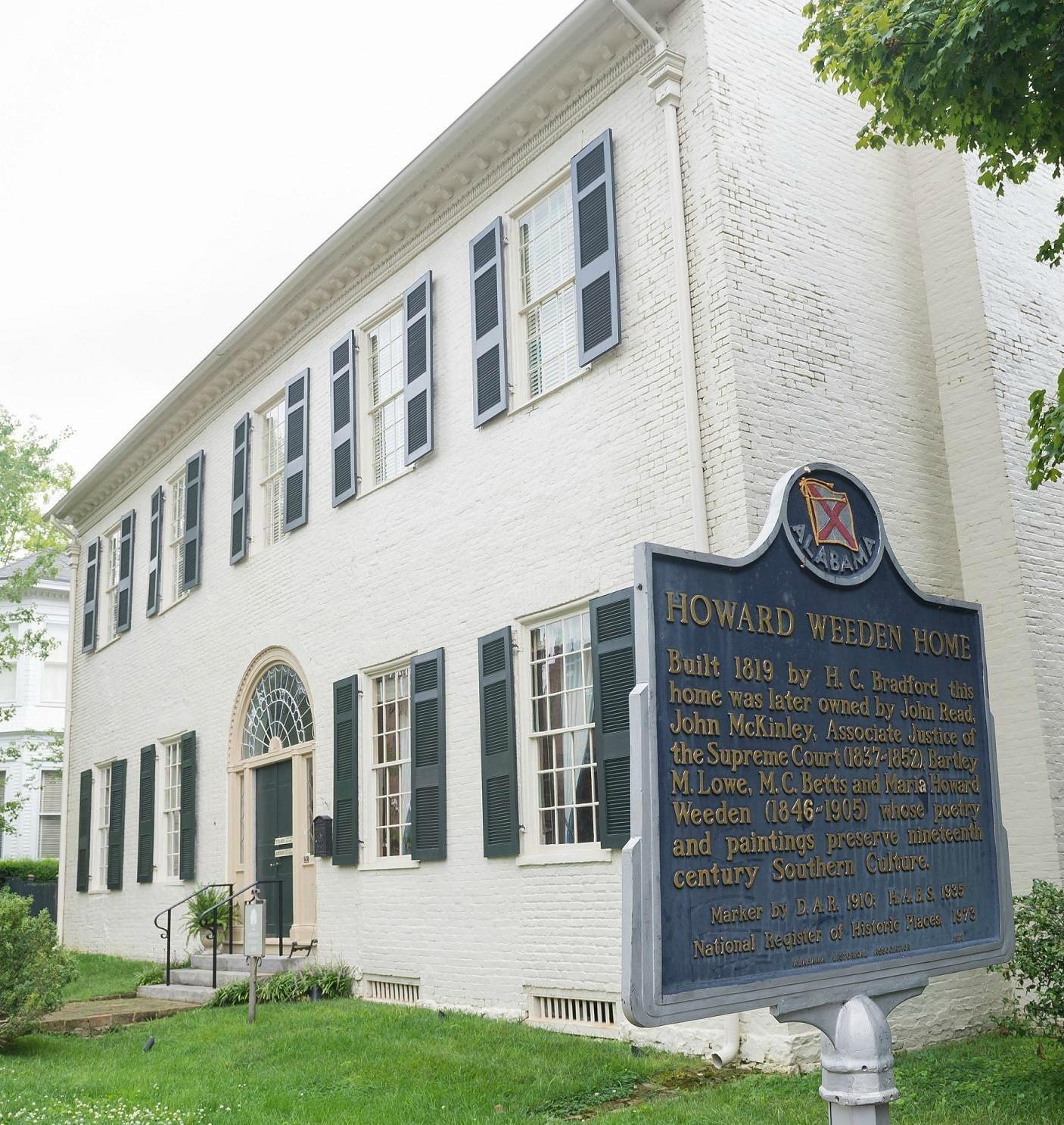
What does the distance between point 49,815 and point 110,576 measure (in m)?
13.6

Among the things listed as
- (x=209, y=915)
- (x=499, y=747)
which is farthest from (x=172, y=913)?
(x=499, y=747)

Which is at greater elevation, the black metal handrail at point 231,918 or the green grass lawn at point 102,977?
the black metal handrail at point 231,918

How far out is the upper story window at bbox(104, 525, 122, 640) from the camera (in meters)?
21.3

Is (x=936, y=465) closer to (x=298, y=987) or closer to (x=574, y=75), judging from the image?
(x=574, y=75)

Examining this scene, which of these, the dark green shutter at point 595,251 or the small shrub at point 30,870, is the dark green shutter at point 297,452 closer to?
the dark green shutter at point 595,251

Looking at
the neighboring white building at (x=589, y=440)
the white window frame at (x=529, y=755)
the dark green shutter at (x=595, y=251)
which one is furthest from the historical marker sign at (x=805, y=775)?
the dark green shutter at (x=595, y=251)

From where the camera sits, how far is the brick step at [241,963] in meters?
13.5

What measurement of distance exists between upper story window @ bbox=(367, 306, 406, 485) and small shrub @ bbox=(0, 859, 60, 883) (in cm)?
1956

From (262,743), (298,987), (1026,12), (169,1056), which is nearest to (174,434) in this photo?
(262,743)

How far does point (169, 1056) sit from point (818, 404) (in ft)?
23.5

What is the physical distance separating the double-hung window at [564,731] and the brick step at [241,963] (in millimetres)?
4484

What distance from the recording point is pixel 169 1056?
9562 millimetres

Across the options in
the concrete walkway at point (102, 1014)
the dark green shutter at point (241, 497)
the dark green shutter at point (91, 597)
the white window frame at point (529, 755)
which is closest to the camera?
the white window frame at point (529, 755)

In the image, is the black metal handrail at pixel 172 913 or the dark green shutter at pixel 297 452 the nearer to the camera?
the black metal handrail at pixel 172 913
